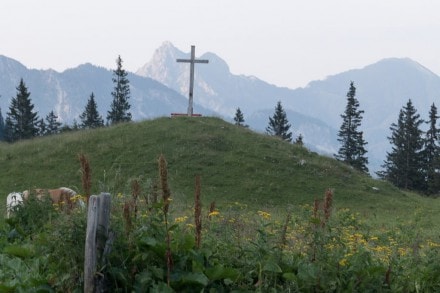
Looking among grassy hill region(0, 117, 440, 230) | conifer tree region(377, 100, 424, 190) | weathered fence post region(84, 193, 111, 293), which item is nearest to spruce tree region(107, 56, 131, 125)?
conifer tree region(377, 100, 424, 190)

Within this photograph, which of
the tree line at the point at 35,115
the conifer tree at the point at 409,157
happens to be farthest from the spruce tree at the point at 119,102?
the conifer tree at the point at 409,157

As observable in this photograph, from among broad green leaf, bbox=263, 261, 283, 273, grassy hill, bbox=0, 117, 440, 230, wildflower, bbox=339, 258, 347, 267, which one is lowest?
broad green leaf, bbox=263, 261, 283, 273

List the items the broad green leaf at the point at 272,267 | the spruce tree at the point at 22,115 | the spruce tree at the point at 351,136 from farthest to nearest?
1. the spruce tree at the point at 22,115
2. the spruce tree at the point at 351,136
3. the broad green leaf at the point at 272,267

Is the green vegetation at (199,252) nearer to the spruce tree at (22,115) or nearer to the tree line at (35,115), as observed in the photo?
the tree line at (35,115)

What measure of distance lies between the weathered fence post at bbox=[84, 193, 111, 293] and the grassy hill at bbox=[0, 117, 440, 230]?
14805 mm

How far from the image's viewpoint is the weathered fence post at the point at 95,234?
5.18 meters

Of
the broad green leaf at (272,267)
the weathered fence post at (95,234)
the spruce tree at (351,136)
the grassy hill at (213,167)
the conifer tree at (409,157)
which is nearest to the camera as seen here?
the weathered fence post at (95,234)

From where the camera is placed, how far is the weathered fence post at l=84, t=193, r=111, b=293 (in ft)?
17.0

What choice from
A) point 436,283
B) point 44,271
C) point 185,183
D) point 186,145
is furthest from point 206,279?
point 186,145

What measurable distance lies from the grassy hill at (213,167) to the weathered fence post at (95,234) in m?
14.8

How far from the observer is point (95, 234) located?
530cm

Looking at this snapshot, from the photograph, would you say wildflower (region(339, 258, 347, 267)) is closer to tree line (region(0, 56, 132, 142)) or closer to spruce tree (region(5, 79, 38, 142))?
tree line (region(0, 56, 132, 142))

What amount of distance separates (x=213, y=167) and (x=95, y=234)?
19.7 m

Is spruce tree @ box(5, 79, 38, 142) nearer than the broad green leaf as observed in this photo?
No
